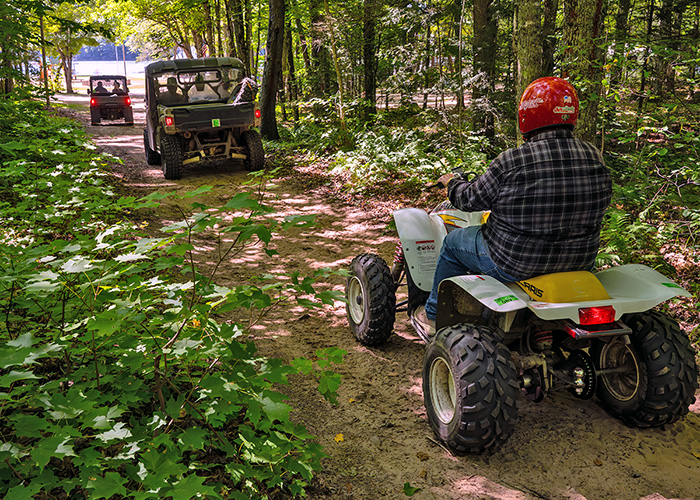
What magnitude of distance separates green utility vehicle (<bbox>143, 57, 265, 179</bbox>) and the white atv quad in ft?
28.1

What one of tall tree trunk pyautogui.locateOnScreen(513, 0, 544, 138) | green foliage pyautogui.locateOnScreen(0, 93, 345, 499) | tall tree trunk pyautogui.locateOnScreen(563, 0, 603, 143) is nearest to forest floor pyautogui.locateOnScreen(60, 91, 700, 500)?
green foliage pyautogui.locateOnScreen(0, 93, 345, 499)

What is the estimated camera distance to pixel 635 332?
3090 mm

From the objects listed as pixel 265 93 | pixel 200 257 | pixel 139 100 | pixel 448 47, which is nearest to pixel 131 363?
pixel 200 257

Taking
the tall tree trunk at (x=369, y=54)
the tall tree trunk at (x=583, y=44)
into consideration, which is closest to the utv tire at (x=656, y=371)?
the tall tree trunk at (x=583, y=44)

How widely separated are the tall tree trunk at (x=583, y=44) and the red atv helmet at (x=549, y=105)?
317 cm

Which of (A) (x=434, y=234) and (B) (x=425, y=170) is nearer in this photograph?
(A) (x=434, y=234)

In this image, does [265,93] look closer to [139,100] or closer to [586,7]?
[586,7]

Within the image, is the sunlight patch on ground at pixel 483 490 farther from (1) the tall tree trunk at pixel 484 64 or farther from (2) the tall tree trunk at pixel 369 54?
(2) the tall tree trunk at pixel 369 54

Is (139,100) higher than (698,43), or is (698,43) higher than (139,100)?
(139,100)

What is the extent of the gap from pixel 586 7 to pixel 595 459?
5098mm

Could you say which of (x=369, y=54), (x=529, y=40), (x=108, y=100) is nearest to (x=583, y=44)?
(x=529, y=40)

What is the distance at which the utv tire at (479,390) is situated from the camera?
279 centimetres

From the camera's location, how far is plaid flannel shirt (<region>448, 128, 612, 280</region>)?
115 inches

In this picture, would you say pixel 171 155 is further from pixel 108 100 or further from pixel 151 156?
pixel 108 100
